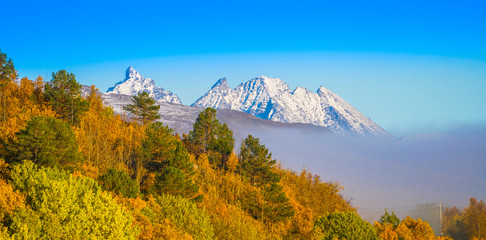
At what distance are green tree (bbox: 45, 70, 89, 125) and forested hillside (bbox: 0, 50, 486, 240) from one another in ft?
0.71

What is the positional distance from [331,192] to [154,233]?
2721 inches

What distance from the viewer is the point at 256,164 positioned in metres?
86.5

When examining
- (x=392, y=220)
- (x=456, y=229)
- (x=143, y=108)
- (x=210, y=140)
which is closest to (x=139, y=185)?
(x=210, y=140)

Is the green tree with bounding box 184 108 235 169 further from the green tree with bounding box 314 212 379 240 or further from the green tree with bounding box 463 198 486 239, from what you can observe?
the green tree with bounding box 463 198 486 239

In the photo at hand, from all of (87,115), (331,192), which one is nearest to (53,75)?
(87,115)

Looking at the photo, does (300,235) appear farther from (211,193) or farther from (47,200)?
(47,200)

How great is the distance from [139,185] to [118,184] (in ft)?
58.5

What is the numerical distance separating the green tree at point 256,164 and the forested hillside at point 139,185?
0.23 metres

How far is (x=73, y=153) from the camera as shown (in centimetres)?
5353

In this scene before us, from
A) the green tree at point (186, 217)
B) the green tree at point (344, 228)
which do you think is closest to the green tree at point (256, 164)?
the green tree at point (344, 228)

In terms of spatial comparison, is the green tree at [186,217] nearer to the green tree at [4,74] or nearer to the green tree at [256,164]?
the green tree at [256,164]

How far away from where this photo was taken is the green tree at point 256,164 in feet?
283

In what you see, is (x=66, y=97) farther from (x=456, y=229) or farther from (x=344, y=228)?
(x=456, y=229)

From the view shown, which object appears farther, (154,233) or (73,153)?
(73,153)
